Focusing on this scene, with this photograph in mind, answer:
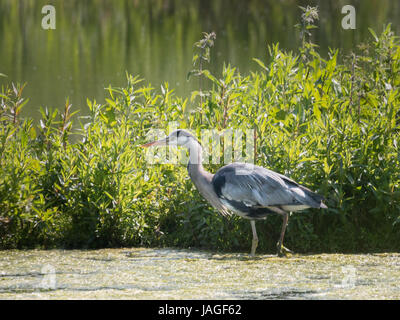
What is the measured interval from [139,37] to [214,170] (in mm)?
13682

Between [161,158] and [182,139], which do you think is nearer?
[182,139]

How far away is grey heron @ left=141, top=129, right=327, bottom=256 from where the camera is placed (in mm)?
5355

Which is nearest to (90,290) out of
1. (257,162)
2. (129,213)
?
(129,213)

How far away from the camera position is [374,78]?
260 inches

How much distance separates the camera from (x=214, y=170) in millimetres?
6359

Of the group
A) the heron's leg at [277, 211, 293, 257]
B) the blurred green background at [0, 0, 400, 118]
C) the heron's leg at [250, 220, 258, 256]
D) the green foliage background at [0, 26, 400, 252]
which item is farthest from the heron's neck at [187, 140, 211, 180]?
the blurred green background at [0, 0, 400, 118]

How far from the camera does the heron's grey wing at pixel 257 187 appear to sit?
5.36 meters

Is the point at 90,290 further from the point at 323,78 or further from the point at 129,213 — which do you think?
the point at 323,78

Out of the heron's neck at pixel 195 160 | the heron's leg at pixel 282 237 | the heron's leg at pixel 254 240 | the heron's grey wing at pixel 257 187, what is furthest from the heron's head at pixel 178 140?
the heron's leg at pixel 282 237

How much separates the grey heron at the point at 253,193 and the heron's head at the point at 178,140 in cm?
24

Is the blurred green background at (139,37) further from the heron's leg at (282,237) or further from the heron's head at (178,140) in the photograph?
the heron's leg at (282,237)

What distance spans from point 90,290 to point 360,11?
1737 cm

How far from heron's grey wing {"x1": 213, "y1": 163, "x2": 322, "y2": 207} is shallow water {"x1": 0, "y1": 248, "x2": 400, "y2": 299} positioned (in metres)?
0.47

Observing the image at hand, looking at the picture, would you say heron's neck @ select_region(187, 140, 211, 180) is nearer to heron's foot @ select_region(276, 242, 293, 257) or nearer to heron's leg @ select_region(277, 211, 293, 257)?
heron's leg @ select_region(277, 211, 293, 257)
